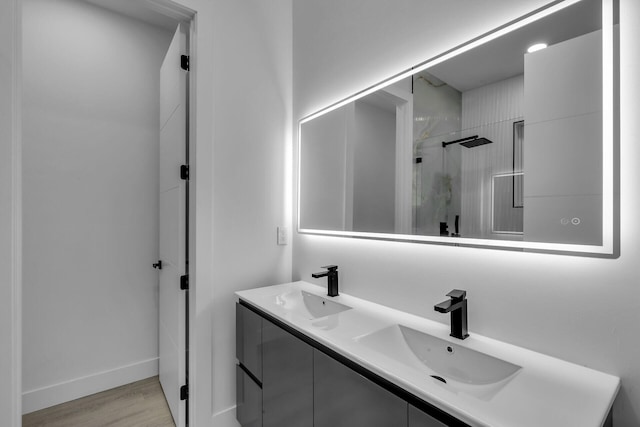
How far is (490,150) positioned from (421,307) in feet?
2.23

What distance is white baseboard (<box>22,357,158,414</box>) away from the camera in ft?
6.57

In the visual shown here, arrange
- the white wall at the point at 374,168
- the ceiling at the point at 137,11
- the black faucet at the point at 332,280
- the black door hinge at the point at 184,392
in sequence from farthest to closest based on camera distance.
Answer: the ceiling at the point at 137,11 < the black door hinge at the point at 184,392 < the black faucet at the point at 332,280 < the white wall at the point at 374,168

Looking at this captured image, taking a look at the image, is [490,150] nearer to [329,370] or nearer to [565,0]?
[565,0]

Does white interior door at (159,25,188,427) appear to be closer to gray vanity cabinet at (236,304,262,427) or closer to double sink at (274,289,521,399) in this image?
gray vanity cabinet at (236,304,262,427)

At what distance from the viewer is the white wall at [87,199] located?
6.69 feet

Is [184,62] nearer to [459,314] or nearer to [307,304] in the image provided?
[307,304]

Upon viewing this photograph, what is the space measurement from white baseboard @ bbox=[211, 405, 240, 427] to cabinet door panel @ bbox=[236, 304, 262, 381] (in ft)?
1.09

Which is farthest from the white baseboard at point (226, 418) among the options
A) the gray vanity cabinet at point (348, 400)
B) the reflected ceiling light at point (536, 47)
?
the reflected ceiling light at point (536, 47)

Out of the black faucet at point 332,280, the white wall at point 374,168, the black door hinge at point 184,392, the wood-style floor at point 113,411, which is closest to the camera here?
the white wall at point 374,168

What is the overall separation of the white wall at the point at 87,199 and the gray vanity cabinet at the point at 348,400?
1.96 metres

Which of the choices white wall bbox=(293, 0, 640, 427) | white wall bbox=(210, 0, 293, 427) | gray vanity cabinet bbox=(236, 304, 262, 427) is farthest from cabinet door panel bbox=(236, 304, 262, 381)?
white wall bbox=(293, 0, 640, 427)

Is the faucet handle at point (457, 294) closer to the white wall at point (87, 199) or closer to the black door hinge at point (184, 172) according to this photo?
the black door hinge at point (184, 172)

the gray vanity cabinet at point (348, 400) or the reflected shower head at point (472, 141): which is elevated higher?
the reflected shower head at point (472, 141)

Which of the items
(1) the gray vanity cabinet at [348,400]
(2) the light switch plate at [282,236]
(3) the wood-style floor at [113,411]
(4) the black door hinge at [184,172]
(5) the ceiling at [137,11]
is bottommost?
(3) the wood-style floor at [113,411]
